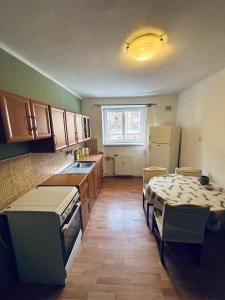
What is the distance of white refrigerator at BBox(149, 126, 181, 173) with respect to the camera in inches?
151

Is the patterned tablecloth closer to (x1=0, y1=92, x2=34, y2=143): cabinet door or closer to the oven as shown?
the oven

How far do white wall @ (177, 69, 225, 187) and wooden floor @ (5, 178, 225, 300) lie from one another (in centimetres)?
122

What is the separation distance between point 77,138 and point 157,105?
8.56 ft

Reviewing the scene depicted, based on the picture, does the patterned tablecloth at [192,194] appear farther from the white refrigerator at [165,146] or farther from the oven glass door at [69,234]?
the white refrigerator at [165,146]

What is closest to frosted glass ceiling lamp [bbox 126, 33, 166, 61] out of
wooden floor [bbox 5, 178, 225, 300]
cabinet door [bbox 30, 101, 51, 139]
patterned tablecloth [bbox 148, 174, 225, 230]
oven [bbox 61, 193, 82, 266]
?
cabinet door [bbox 30, 101, 51, 139]

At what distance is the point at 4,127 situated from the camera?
48.1 inches

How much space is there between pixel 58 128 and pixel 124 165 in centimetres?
280

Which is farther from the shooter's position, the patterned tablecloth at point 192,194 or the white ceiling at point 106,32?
the patterned tablecloth at point 192,194

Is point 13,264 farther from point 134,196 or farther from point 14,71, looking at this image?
point 134,196

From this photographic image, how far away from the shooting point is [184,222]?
165 cm

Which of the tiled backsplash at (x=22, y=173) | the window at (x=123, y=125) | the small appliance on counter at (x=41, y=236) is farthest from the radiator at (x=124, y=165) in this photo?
the small appliance on counter at (x=41, y=236)

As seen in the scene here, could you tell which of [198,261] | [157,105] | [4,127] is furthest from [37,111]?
[157,105]

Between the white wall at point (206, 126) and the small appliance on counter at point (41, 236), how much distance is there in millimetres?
A: 2388

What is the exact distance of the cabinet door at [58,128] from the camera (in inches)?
79.4
